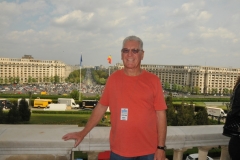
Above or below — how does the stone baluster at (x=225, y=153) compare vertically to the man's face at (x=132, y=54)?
below

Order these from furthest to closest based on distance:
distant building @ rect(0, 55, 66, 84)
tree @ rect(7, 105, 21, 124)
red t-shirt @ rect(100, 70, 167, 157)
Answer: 1. distant building @ rect(0, 55, 66, 84)
2. tree @ rect(7, 105, 21, 124)
3. red t-shirt @ rect(100, 70, 167, 157)

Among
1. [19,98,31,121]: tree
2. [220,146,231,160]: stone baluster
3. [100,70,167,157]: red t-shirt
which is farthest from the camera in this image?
[19,98,31,121]: tree

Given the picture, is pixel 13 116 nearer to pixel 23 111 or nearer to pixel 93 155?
pixel 23 111

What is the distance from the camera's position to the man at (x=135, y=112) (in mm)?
2578

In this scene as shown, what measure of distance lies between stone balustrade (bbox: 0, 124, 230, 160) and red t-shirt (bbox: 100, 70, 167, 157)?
30cm

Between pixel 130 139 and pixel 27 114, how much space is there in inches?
963

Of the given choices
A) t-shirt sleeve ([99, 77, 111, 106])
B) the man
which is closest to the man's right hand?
the man

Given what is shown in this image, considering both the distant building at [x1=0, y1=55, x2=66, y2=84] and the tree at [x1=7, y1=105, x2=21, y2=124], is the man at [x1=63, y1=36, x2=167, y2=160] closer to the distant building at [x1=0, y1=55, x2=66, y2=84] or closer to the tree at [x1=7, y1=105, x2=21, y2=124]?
the tree at [x1=7, y1=105, x2=21, y2=124]

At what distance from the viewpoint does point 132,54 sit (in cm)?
274

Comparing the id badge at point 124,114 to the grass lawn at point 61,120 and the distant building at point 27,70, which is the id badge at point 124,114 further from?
the distant building at point 27,70

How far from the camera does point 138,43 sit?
2.74m

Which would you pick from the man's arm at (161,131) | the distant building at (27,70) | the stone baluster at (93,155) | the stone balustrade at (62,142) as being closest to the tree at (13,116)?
the stone balustrade at (62,142)

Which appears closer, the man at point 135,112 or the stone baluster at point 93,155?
the man at point 135,112

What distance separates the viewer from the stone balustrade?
2652mm
